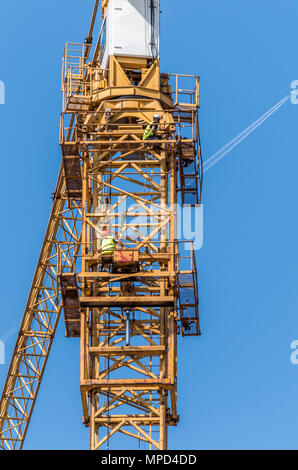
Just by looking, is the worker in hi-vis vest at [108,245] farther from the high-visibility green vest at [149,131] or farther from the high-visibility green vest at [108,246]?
the high-visibility green vest at [149,131]

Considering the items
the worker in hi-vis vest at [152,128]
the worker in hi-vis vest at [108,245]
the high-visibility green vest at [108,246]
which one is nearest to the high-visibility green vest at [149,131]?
the worker in hi-vis vest at [152,128]

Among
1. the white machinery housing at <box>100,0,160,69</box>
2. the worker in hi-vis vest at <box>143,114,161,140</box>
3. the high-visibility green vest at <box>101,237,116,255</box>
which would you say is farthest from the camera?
the white machinery housing at <box>100,0,160,69</box>

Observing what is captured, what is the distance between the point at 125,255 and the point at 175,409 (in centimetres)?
629

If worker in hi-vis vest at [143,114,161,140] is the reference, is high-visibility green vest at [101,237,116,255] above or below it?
below

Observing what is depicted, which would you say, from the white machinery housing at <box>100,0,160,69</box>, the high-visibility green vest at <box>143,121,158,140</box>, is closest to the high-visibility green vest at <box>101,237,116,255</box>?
the high-visibility green vest at <box>143,121,158,140</box>

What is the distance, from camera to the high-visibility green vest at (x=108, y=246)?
6259 cm

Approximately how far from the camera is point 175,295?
2534 inches

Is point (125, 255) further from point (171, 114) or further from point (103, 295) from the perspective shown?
point (171, 114)

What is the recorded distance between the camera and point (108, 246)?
62688mm

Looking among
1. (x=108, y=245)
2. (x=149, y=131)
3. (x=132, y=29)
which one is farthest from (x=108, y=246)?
(x=132, y=29)

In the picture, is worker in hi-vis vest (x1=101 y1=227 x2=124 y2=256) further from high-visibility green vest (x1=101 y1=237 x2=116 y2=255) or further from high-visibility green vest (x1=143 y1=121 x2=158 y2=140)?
high-visibility green vest (x1=143 y1=121 x2=158 y2=140)

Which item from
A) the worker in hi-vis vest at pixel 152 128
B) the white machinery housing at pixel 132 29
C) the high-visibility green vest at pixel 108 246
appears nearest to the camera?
the high-visibility green vest at pixel 108 246

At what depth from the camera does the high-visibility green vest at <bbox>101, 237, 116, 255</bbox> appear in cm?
6259
